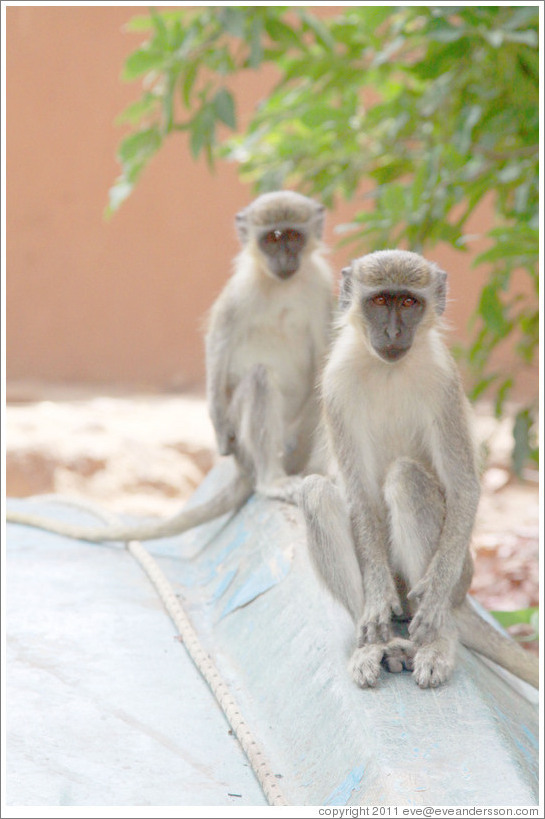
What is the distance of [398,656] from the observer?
2762 millimetres

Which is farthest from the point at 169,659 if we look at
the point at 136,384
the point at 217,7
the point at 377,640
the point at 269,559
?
the point at 136,384

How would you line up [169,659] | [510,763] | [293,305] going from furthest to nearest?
[293,305]
[169,659]
[510,763]

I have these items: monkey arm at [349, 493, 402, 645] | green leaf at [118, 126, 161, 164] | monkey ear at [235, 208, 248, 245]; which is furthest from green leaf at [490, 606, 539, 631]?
green leaf at [118, 126, 161, 164]

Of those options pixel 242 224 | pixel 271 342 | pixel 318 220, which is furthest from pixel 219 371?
pixel 318 220

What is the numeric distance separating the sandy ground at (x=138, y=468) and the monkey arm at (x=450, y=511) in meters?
3.94

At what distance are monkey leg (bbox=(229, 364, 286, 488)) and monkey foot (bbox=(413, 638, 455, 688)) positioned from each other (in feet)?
5.57

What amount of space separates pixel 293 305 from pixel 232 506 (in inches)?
40.1

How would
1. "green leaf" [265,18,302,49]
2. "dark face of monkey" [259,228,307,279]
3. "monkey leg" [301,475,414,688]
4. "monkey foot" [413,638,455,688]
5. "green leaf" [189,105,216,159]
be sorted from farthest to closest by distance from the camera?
"dark face of monkey" [259,228,307,279] < "green leaf" [189,105,216,159] < "green leaf" [265,18,302,49] < "monkey leg" [301,475,414,688] < "monkey foot" [413,638,455,688]

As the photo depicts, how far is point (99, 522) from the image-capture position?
5.50m

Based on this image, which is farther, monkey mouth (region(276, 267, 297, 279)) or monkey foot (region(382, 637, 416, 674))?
monkey mouth (region(276, 267, 297, 279))

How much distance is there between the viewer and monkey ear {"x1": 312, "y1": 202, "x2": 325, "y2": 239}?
445 cm

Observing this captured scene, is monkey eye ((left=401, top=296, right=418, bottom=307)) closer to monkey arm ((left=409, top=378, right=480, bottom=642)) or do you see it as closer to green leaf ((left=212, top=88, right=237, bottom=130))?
monkey arm ((left=409, top=378, right=480, bottom=642))

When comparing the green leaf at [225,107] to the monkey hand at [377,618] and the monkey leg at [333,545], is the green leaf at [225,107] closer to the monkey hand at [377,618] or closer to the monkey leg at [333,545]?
the monkey leg at [333,545]

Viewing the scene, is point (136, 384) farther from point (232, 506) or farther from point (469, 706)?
point (469, 706)
